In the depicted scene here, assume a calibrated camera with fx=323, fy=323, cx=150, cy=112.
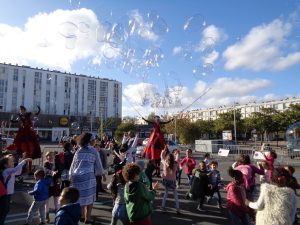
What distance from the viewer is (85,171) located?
616 cm

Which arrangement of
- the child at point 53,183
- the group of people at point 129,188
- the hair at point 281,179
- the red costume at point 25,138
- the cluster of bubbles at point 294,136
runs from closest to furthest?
the group of people at point 129,188 < the hair at point 281,179 < the child at point 53,183 < the red costume at point 25,138 < the cluster of bubbles at point 294,136

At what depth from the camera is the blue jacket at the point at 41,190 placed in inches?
258

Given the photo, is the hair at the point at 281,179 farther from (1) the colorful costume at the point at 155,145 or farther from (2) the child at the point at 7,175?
(1) the colorful costume at the point at 155,145

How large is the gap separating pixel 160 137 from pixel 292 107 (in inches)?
1871

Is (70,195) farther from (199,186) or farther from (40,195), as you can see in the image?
(199,186)

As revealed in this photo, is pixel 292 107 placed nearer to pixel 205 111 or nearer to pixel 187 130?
pixel 187 130

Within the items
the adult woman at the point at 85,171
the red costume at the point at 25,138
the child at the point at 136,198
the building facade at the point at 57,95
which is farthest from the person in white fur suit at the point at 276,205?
the building facade at the point at 57,95

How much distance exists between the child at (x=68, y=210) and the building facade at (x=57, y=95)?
68.2m

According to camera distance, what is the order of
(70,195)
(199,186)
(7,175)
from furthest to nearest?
(199,186), (7,175), (70,195)

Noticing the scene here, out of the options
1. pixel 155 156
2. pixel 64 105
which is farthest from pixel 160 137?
pixel 64 105

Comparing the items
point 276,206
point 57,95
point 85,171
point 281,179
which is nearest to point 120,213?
point 85,171

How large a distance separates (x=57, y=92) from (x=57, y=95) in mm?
815

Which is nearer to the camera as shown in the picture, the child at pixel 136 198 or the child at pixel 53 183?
the child at pixel 136 198

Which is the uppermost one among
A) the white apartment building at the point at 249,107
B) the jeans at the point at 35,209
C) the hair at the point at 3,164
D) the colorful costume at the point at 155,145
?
the white apartment building at the point at 249,107
